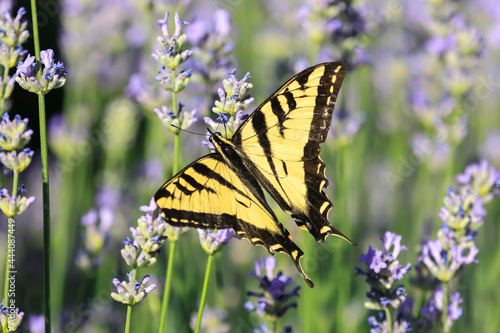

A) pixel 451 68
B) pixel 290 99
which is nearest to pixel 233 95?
pixel 290 99

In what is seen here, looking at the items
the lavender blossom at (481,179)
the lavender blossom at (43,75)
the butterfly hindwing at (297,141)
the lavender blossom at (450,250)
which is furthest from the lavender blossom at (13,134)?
the lavender blossom at (481,179)

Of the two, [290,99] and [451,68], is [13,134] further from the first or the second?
[451,68]

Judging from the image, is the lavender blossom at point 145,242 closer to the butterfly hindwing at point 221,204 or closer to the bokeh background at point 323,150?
the butterfly hindwing at point 221,204

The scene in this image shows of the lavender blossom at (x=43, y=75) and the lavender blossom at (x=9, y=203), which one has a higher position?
the lavender blossom at (x=43, y=75)

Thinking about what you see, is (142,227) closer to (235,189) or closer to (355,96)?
(235,189)

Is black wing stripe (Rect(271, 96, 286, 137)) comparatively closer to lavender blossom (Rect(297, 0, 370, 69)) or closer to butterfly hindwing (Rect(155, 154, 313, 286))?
butterfly hindwing (Rect(155, 154, 313, 286))

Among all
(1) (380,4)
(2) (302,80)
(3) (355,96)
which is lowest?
(2) (302,80)

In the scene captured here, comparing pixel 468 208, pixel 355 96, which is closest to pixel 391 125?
pixel 355 96
